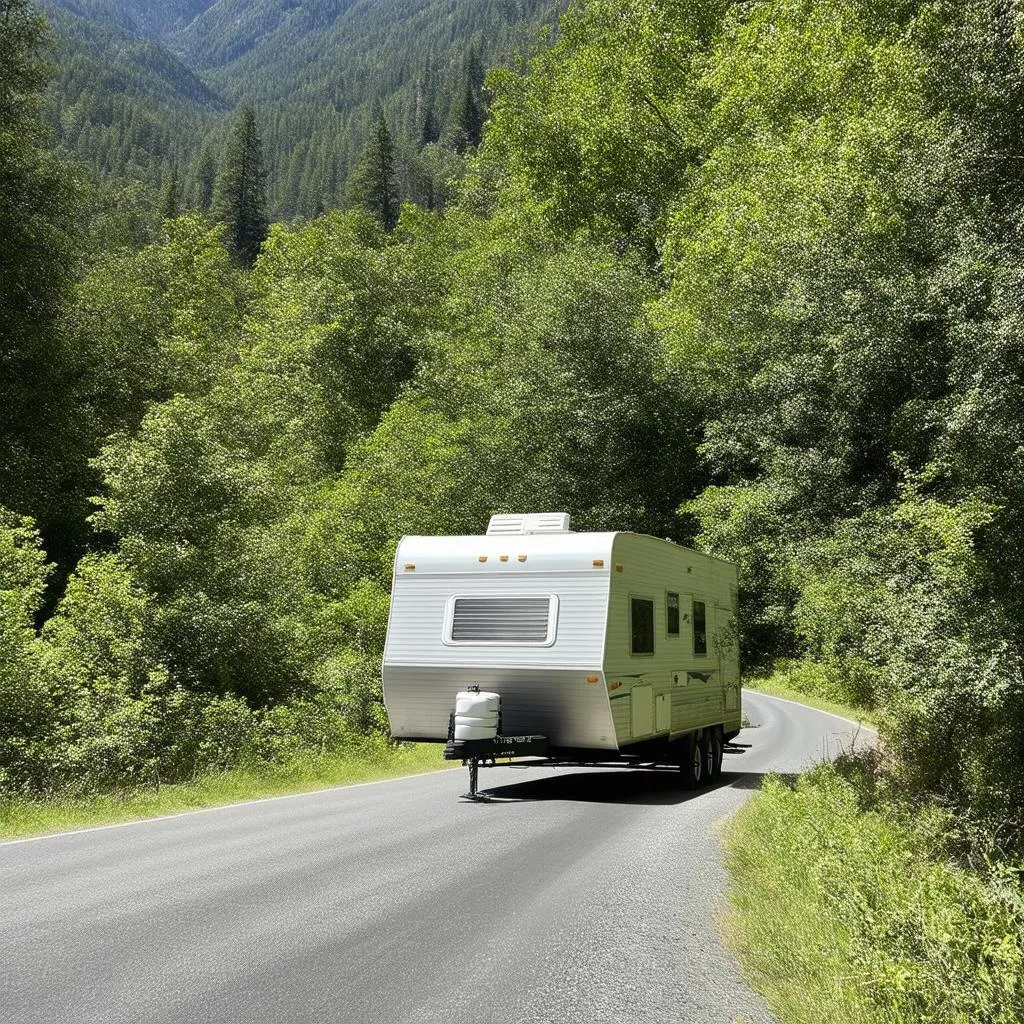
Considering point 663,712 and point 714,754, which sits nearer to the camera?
point 663,712

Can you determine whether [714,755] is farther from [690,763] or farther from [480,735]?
[480,735]

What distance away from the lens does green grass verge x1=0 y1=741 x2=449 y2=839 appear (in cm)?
1092

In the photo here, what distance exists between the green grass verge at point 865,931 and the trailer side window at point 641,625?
4.23m

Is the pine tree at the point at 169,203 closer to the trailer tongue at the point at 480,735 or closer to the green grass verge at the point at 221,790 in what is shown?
the green grass verge at the point at 221,790

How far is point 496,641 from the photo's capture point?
41.8ft

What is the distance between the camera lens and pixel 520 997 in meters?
5.22

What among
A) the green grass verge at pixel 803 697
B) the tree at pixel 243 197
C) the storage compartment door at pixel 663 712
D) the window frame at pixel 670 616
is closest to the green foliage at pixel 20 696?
the storage compartment door at pixel 663 712

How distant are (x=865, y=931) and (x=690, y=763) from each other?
9.60 m

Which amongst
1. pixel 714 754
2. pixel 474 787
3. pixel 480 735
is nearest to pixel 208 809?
pixel 474 787

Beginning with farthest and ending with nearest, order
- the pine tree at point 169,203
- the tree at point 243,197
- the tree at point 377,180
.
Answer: the tree at point 243,197
the pine tree at point 169,203
the tree at point 377,180

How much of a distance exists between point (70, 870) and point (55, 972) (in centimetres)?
288

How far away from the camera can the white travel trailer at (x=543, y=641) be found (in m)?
12.2

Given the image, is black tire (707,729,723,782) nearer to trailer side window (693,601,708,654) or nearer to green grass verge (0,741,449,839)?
trailer side window (693,601,708,654)

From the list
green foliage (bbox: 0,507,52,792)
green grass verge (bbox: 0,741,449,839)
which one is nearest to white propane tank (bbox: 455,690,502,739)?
green grass verge (bbox: 0,741,449,839)
